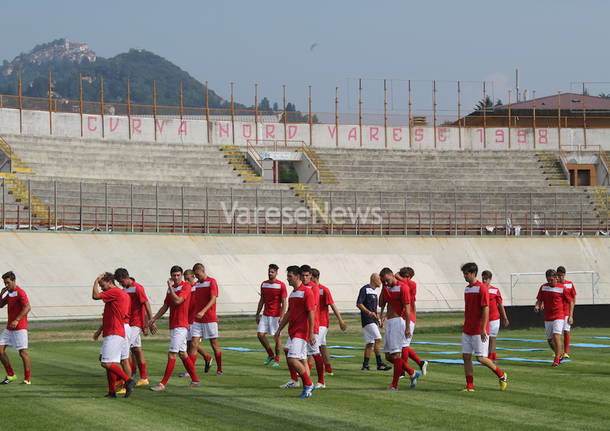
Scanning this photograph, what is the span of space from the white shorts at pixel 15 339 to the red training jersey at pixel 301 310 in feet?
15.8

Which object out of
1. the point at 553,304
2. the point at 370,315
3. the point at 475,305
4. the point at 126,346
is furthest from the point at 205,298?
the point at 553,304

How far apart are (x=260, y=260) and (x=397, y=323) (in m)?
26.8

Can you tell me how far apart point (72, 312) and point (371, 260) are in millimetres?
14265

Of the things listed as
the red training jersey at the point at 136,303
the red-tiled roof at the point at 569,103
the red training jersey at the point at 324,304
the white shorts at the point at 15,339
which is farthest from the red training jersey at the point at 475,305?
the red-tiled roof at the point at 569,103

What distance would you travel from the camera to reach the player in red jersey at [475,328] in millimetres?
16016

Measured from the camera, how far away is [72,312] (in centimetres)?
3672

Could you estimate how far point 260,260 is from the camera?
43844 mm

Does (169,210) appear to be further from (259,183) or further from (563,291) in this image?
(563,291)

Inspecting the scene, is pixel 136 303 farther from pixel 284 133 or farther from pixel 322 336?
pixel 284 133

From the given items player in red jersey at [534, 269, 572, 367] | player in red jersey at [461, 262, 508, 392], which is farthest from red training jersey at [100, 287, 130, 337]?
player in red jersey at [534, 269, 572, 367]

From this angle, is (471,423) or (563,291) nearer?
(471,423)

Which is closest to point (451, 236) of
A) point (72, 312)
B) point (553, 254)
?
point (553, 254)

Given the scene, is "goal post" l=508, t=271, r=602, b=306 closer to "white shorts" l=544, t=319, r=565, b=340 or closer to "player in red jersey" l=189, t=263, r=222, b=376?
"white shorts" l=544, t=319, r=565, b=340

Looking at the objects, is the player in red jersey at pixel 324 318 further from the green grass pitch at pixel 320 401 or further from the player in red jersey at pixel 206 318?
the player in red jersey at pixel 206 318
